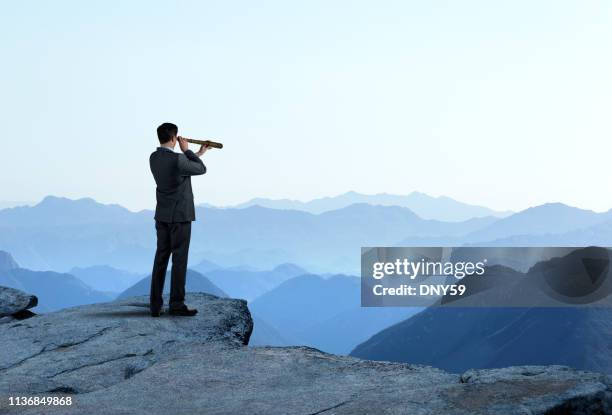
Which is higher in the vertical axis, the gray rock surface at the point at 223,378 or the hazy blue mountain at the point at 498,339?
the gray rock surface at the point at 223,378

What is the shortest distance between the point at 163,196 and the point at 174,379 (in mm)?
3647

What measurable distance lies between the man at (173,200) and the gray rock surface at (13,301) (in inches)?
179

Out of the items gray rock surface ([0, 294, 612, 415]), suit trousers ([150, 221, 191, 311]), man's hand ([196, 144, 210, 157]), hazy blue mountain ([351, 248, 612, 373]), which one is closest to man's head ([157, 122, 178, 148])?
man's hand ([196, 144, 210, 157])

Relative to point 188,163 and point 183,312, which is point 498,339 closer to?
point 183,312

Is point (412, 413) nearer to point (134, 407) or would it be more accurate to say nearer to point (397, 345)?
point (134, 407)

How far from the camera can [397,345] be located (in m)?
164

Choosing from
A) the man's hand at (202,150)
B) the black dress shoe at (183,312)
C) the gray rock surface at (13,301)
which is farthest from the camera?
the gray rock surface at (13,301)

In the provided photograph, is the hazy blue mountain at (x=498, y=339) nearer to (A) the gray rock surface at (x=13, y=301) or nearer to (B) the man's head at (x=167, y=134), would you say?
(A) the gray rock surface at (x=13, y=301)

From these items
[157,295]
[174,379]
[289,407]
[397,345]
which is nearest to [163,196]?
[157,295]

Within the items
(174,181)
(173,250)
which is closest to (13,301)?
(173,250)

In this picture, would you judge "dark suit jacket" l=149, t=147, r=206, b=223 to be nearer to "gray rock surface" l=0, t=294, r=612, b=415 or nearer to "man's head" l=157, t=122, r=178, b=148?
"man's head" l=157, t=122, r=178, b=148

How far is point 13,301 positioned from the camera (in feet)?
45.0

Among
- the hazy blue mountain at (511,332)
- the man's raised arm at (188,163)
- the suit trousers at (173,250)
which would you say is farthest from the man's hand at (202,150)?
the hazy blue mountain at (511,332)

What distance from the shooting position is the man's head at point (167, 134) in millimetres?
10242
